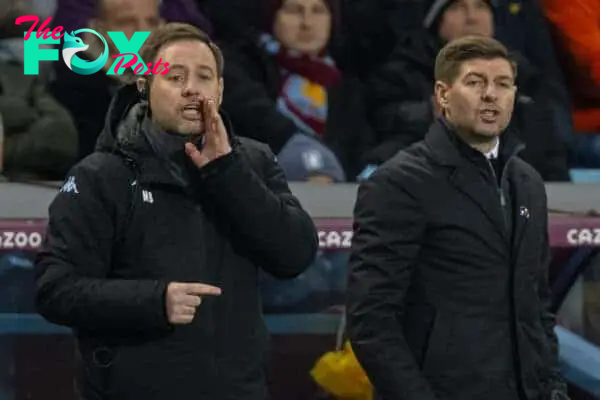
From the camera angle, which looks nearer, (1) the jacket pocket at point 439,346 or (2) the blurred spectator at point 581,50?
(1) the jacket pocket at point 439,346

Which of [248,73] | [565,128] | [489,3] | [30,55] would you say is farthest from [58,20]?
[565,128]

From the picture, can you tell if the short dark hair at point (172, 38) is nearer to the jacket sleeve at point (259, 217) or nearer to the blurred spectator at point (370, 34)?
the jacket sleeve at point (259, 217)

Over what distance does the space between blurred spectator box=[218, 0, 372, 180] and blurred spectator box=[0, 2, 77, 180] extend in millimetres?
668

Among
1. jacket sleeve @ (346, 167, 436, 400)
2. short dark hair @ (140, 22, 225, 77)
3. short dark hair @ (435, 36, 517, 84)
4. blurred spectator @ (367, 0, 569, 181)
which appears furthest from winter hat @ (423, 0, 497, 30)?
short dark hair @ (140, 22, 225, 77)

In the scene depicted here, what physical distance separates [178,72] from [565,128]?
2.46m

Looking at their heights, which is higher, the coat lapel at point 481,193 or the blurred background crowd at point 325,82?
the blurred background crowd at point 325,82

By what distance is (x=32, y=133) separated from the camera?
385 cm

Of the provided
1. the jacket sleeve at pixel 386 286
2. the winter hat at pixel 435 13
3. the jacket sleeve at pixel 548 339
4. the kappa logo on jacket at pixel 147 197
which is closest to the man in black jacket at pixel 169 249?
the kappa logo on jacket at pixel 147 197

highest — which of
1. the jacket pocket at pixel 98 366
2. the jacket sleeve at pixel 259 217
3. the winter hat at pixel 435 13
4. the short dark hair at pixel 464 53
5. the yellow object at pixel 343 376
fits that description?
the winter hat at pixel 435 13

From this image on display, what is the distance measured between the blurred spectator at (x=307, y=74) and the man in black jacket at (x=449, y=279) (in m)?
1.51

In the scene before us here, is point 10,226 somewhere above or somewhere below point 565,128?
below

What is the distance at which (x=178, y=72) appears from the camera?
103 inches

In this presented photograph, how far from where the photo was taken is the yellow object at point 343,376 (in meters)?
3.60

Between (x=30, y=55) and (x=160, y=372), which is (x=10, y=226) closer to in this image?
(x=30, y=55)
